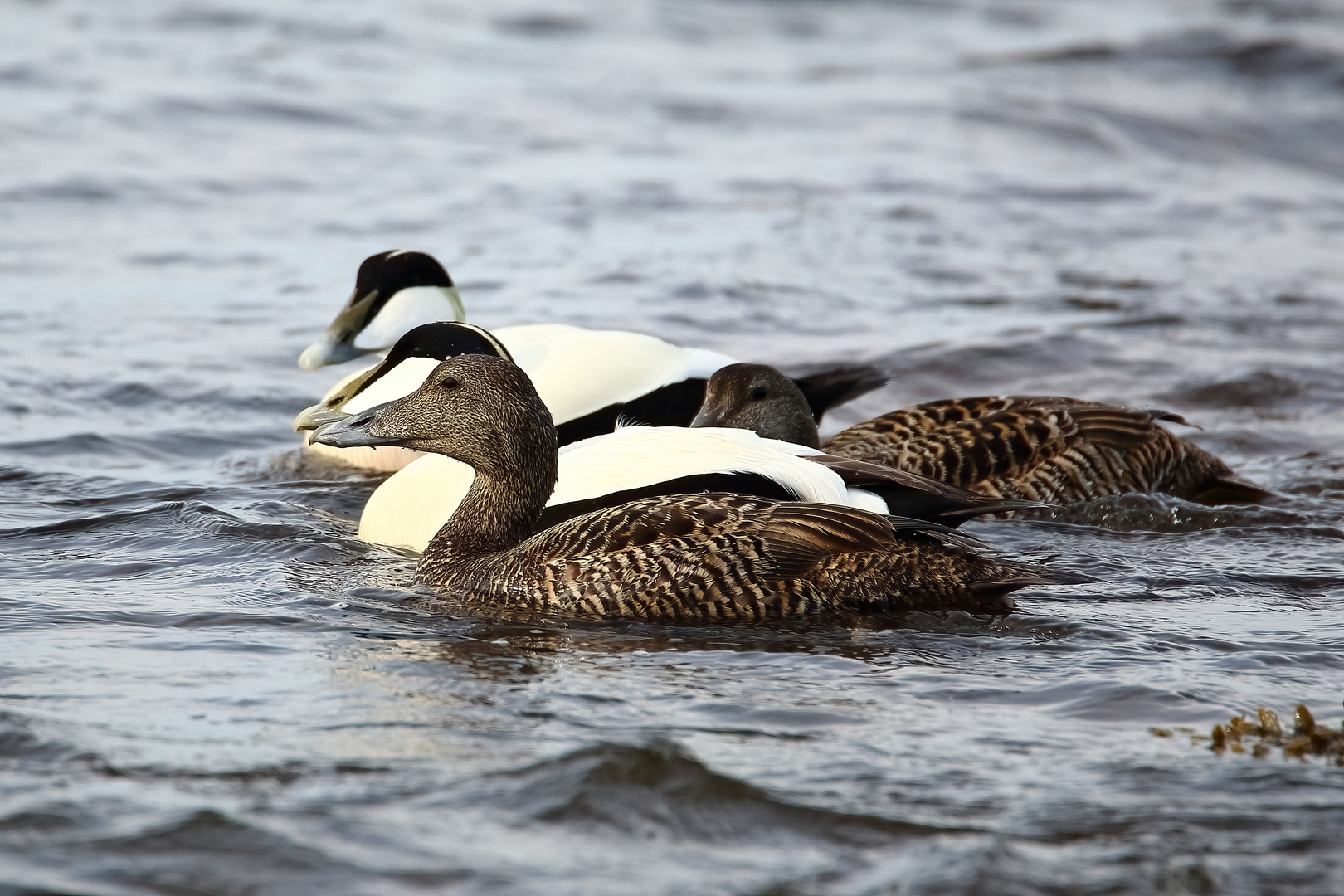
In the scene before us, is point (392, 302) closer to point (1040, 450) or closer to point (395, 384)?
point (395, 384)

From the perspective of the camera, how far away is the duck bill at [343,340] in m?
7.01

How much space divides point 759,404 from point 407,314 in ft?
6.09

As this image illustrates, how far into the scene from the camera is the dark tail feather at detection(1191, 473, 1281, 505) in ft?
20.9

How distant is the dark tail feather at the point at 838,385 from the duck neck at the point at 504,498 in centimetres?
178

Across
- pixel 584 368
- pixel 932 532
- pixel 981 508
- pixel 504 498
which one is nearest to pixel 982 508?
pixel 981 508

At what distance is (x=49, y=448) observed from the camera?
6.74 m

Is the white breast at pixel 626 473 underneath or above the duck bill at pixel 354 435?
underneath

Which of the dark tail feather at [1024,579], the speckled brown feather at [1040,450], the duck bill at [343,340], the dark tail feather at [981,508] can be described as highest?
the duck bill at [343,340]

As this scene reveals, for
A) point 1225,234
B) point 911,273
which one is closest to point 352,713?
point 911,273

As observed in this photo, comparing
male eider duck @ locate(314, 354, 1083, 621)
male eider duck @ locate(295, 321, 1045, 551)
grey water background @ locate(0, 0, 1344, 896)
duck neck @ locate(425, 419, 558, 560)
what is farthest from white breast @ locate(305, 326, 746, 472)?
male eider duck @ locate(314, 354, 1083, 621)

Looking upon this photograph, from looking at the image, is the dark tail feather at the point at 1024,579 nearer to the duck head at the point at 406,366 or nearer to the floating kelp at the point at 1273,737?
the floating kelp at the point at 1273,737

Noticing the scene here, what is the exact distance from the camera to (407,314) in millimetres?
7246

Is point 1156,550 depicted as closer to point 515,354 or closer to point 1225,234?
point 515,354

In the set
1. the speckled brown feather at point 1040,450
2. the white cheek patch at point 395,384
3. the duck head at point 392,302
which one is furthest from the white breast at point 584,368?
the speckled brown feather at point 1040,450
